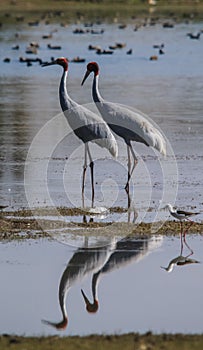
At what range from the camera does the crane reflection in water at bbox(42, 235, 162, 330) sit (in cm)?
1021

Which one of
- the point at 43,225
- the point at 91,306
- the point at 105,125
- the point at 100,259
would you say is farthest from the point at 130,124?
the point at 91,306

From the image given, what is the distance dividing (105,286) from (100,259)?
103cm

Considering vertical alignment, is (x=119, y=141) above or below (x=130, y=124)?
below

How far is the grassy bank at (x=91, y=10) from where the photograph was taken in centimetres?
7925

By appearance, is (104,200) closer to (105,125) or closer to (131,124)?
(105,125)

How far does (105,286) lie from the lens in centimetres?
1023

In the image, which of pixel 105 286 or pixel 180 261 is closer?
pixel 105 286

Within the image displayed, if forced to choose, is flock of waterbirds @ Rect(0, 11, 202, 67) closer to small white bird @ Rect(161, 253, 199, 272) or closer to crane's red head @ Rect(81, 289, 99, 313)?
small white bird @ Rect(161, 253, 199, 272)

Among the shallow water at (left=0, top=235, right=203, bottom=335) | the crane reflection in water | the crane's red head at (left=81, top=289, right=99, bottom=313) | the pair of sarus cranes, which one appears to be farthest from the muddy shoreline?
the crane's red head at (left=81, top=289, right=99, bottom=313)

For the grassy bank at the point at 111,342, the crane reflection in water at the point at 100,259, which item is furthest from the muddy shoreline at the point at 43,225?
the grassy bank at the point at 111,342

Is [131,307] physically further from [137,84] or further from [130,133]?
[137,84]

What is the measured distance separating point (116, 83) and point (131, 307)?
928 inches

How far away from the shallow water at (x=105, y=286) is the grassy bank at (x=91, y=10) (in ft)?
207

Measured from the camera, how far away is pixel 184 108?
26.2 meters
